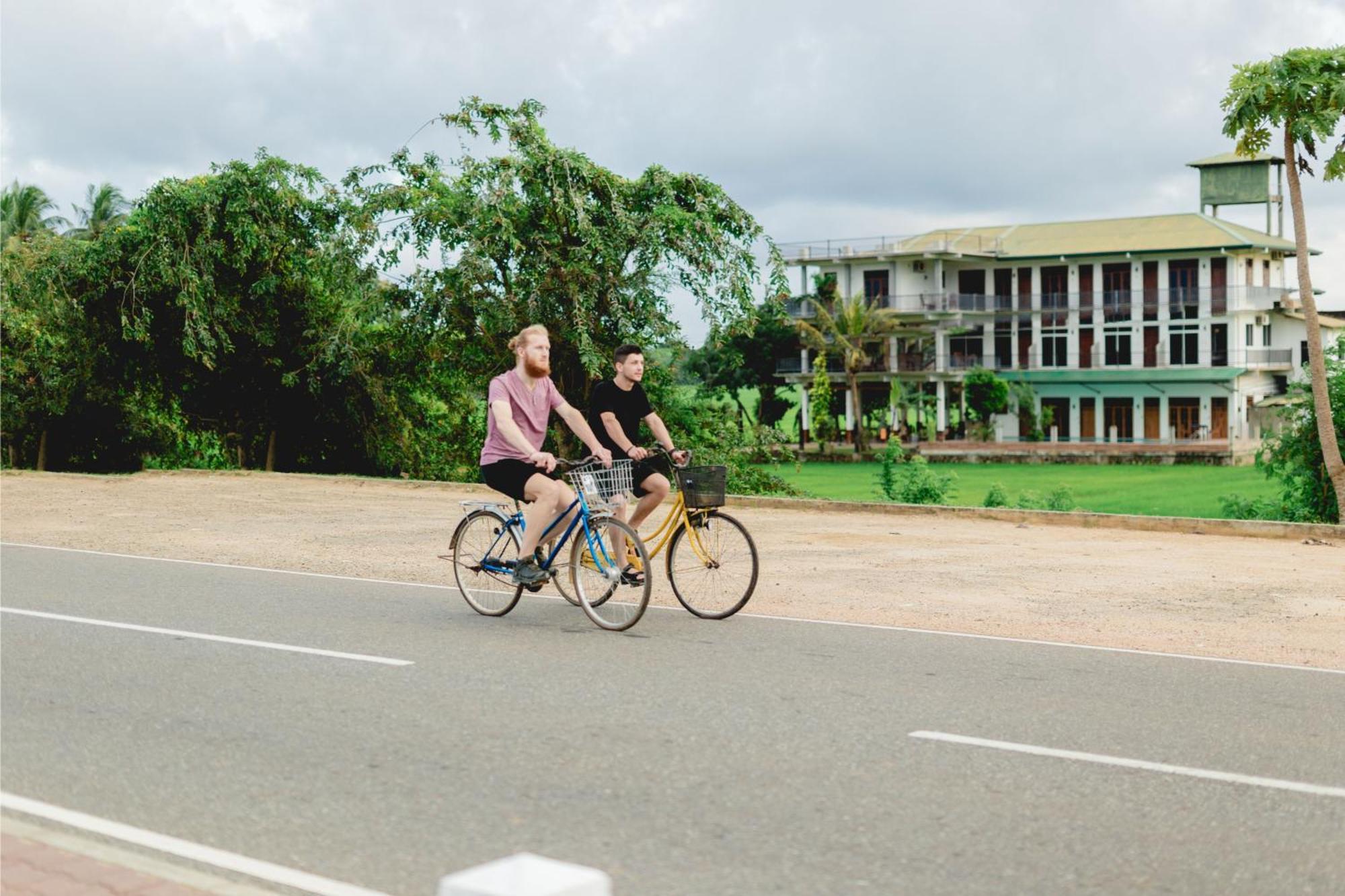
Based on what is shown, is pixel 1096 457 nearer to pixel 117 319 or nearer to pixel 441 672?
pixel 117 319

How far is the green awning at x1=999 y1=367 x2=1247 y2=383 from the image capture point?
72.8 m

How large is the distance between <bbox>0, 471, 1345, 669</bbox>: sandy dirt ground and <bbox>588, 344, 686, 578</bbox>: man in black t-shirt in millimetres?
983

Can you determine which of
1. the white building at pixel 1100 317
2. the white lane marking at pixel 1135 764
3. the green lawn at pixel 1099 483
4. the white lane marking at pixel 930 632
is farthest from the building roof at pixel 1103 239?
the white lane marking at pixel 1135 764

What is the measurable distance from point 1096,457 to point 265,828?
64329mm

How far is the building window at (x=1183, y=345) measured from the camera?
74.4 metres

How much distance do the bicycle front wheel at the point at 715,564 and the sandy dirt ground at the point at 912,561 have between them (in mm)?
246

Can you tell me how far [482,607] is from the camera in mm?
11039

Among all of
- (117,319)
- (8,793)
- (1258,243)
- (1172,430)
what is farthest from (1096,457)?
(8,793)

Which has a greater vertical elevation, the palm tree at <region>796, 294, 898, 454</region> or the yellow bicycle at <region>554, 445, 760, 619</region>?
the palm tree at <region>796, 294, 898, 454</region>

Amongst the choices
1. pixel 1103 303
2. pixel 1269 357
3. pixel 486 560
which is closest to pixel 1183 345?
pixel 1103 303

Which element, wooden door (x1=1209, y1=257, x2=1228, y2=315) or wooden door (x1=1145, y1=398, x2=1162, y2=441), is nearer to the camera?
wooden door (x1=1209, y1=257, x2=1228, y2=315)

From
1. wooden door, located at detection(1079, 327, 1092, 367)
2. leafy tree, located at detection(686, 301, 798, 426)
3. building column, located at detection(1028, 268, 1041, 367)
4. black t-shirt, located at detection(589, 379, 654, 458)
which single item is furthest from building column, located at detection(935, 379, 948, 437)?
black t-shirt, located at detection(589, 379, 654, 458)

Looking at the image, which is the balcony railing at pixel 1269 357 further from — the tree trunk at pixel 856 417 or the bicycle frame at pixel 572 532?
the bicycle frame at pixel 572 532

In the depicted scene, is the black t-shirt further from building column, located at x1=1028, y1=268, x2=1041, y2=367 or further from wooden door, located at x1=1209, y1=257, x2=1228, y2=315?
building column, located at x1=1028, y1=268, x2=1041, y2=367
